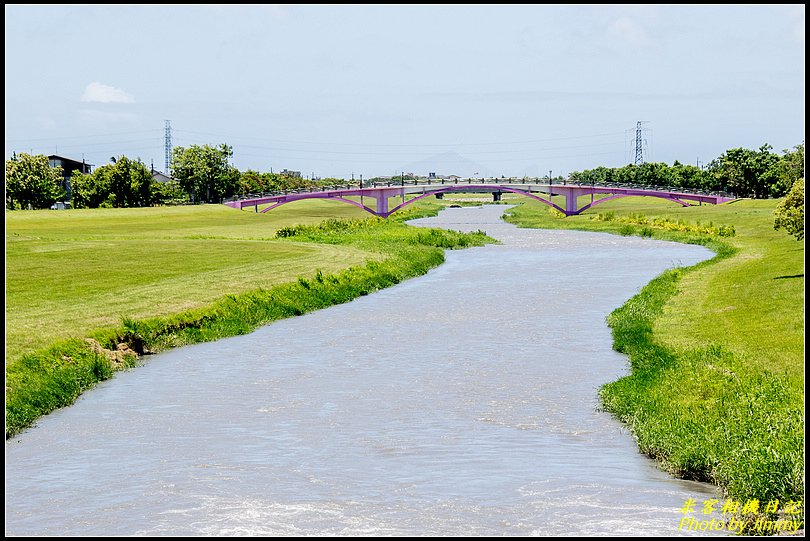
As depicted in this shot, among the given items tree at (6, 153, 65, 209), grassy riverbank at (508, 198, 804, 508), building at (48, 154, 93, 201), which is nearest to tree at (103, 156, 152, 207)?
tree at (6, 153, 65, 209)

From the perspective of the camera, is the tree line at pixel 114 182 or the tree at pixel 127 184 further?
the tree at pixel 127 184

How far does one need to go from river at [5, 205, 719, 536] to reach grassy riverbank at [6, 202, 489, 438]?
2.80 feet

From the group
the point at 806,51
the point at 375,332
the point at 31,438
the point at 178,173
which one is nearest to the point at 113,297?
the point at 375,332

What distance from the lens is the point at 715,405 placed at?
20.3m

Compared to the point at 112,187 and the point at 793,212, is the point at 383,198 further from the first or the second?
the point at 793,212

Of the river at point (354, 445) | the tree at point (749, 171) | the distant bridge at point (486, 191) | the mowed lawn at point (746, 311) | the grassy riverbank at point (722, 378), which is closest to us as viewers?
the river at point (354, 445)

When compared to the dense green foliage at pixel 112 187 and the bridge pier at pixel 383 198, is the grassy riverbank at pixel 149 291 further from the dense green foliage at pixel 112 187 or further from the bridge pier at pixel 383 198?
the dense green foliage at pixel 112 187

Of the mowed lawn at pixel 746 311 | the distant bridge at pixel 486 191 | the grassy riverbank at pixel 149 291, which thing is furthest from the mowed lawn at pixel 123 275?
the distant bridge at pixel 486 191

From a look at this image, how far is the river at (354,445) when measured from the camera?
15758 millimetres

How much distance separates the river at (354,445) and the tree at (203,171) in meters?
148

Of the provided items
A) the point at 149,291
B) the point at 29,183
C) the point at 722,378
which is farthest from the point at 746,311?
the point at 29,183

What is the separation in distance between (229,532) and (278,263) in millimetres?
41848

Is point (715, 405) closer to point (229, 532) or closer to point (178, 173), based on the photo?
point (229, 532)

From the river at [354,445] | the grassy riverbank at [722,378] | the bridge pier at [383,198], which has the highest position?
the bridge pier at [383,198]
